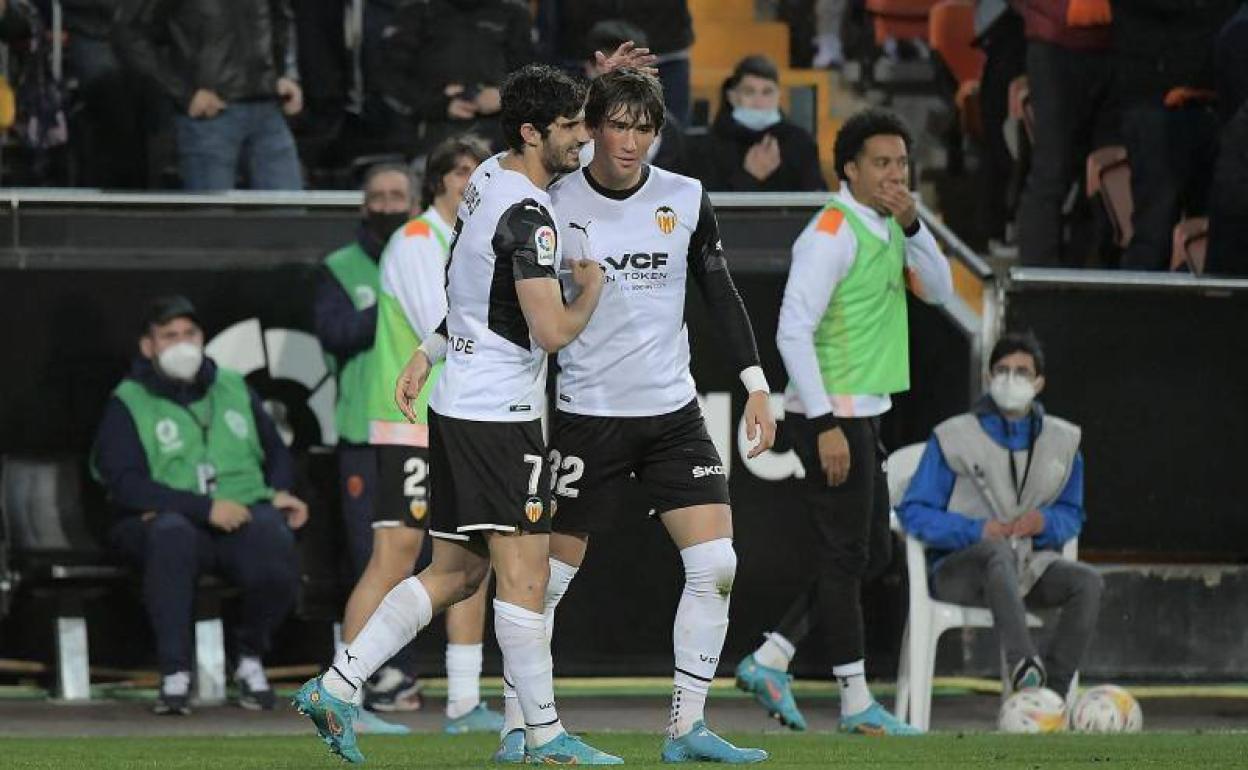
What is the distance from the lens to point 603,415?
8.50 metres

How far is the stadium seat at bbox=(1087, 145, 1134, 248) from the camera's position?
13.8 meters

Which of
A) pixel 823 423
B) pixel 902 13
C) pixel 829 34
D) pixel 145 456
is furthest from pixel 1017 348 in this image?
pixel 829 34

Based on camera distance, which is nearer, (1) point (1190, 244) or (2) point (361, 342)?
(2) point (361, 342)

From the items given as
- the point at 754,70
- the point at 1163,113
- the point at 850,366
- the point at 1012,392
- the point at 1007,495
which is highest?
the point at 754,70

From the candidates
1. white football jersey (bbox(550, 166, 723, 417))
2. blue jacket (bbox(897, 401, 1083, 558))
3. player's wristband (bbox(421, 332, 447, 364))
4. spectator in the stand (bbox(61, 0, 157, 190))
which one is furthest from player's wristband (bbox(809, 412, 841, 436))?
spectator in the stand (bbox(61, 0, 157, 190))

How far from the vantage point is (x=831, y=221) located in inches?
418

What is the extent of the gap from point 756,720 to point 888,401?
5.18ft

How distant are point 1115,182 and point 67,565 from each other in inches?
217

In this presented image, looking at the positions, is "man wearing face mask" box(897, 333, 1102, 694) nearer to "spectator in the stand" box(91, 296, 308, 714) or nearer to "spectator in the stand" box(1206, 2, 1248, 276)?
"spectator in the stand" box(1206, 2, 1248, 276)

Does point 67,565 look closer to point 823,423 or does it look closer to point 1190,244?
point 823,423

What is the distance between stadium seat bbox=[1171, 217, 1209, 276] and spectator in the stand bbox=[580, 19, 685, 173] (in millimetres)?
2446

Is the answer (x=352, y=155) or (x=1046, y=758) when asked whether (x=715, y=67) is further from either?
(x=1046, y=758)

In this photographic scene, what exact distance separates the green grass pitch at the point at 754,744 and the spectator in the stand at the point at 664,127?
159 inches

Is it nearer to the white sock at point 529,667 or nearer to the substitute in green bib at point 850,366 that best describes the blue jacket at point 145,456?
the substitute in green bib at point 850,366
